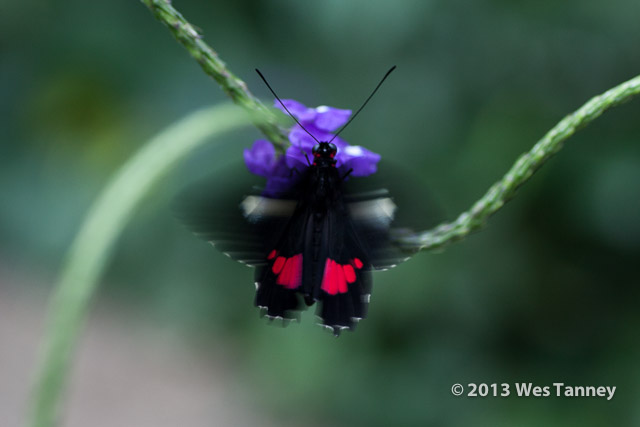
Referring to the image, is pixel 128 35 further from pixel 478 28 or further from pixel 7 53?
pixel 478 28

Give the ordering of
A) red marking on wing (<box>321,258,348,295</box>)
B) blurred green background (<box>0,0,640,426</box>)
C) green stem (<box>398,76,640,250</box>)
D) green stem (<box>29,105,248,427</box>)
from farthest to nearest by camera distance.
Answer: blurred green background (<box>0,0,640,426</box>) → red marking on wing (<box>321,258,348,295</box>) → green stem (<box>398,76,640,250</box>) → green stem (<box>29,105,248,427</box>)

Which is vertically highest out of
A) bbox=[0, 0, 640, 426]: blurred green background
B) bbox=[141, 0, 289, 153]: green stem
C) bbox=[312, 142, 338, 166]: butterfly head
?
bbox=[0, 0, 640, 426]: blurred green background

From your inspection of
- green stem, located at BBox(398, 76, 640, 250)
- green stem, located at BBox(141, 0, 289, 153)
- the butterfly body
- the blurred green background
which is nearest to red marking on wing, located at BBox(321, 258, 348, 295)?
the butterfly body

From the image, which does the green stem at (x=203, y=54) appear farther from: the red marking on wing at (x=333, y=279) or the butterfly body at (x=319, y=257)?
the red marking on wing at (x=333, y=279)

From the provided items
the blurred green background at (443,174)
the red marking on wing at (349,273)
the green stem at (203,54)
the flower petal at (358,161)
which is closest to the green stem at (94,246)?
the green stem at (203,54)

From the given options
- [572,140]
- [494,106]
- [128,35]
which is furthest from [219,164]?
[572,140]

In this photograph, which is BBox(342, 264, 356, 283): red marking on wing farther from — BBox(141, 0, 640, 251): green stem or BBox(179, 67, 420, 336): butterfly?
BBox(141, 0, 640, 251): green stem

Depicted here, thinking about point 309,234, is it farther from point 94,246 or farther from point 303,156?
point 94,246
